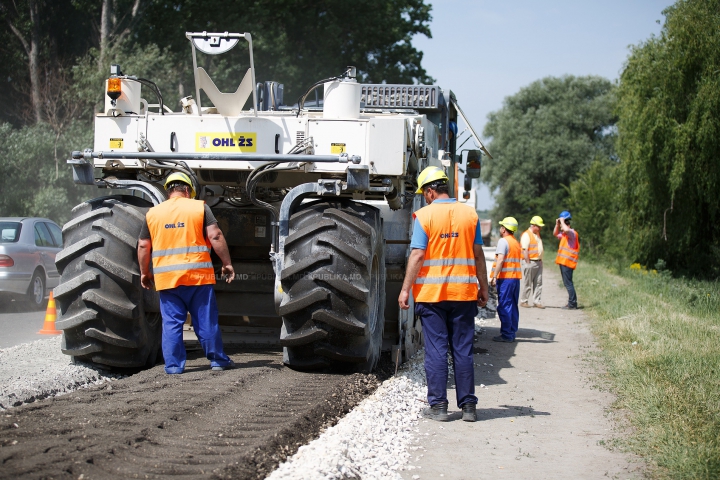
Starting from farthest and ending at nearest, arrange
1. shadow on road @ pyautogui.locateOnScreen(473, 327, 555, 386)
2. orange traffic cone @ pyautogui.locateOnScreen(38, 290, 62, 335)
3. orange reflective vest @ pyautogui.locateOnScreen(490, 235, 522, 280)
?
orange reflective vest @ pyautogui.locateOnScreen(490, 235, 522, 280)
orange traffic cone @ pyautogui.locateOnScreen(38, 290, 62, 335)
shadow on road @ pyautogui.locateOnScreen(473, 327, 555, 386)

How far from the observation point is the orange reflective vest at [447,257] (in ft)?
20.6

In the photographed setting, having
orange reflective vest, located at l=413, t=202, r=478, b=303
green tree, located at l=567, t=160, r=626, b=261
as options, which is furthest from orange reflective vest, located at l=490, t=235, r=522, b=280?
green tree, located at l=567, t=160, r=626, b=261

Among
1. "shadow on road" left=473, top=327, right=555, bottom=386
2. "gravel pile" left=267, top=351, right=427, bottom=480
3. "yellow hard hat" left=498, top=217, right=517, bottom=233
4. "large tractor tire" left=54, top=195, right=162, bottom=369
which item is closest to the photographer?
"gravel pile" left=267, top=351, right=427, bottom=480

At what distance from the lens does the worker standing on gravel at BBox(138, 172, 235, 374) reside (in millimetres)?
6809

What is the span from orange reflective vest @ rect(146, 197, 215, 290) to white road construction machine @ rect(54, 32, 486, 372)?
22cm

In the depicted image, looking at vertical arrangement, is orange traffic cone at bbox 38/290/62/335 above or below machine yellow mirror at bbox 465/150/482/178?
below

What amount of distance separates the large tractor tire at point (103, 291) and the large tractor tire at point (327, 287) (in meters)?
1.24

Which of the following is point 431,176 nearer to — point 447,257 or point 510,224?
point 447,257

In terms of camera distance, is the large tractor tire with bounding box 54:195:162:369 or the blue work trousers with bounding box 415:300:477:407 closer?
the blue work trousers with bounding box 415:300:477:407

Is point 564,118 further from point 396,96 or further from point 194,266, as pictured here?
point 194,266

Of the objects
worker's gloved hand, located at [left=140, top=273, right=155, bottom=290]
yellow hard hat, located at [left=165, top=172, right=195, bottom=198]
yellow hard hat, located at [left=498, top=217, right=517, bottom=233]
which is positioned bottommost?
worker's gloved hand, located at [left=140, top=273, right=155, bottom=290]

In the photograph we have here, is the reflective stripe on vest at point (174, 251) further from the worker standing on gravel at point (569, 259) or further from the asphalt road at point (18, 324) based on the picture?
the worker standing on gravel at point (569, 259)

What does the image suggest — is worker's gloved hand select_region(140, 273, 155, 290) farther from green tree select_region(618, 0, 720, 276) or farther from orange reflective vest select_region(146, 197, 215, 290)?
green tree select_region(618, 0, 720, 276)

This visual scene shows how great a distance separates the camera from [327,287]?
258 inches
